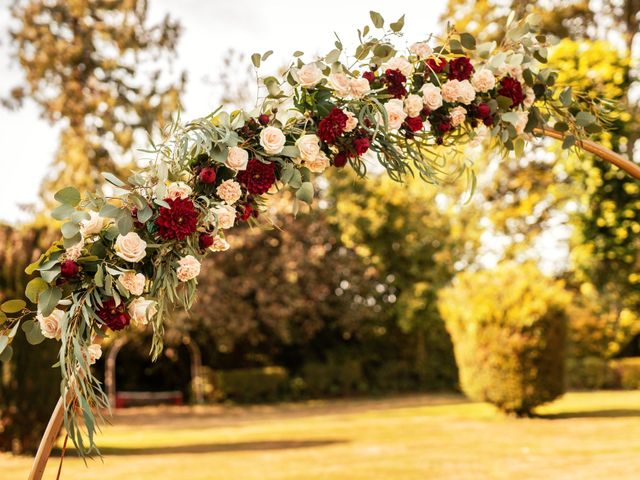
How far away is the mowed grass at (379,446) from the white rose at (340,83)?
4.80 meters

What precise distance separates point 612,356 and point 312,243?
29.6 ft

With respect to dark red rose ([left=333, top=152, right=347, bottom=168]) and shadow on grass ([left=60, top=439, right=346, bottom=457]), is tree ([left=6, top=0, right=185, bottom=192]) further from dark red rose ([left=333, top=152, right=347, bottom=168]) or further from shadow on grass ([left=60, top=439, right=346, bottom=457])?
dark red rose ([left=333, top=152, right=347, bottom=168])

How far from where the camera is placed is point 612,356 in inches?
807

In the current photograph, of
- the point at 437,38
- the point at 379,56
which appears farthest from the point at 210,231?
the point at 437,38

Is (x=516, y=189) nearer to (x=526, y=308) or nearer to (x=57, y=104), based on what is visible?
(x=526, y=308)

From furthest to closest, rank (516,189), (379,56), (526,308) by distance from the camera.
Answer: (516,189)
(526,308)
(379,56)

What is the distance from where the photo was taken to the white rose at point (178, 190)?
3.21m

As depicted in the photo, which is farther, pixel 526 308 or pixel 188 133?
pixel 526 308

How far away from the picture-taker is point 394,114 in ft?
12.2

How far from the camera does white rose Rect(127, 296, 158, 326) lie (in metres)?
3.16

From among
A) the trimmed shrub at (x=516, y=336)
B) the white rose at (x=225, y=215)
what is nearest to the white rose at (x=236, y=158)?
the white rose at (x=225, y=215)

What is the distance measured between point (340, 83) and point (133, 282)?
4.49 ft

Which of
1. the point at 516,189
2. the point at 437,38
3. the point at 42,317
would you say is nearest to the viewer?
the point at 42,317

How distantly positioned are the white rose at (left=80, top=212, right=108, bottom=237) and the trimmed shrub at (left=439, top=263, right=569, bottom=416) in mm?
9223
